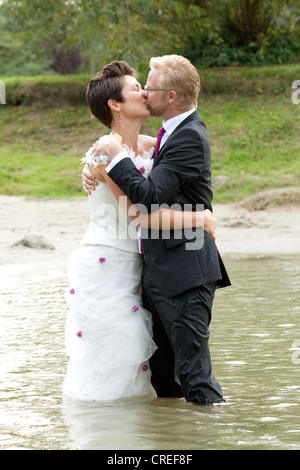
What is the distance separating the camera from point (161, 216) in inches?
186

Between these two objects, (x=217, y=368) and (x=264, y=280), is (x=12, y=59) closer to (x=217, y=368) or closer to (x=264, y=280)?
(x=264, y=280)

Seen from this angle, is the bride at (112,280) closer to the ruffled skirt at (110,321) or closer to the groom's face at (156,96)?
the ruffled skirt at (110,321)

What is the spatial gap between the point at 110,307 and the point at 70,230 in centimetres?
920

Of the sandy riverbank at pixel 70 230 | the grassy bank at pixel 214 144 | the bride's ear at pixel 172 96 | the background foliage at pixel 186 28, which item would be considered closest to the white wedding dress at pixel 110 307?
the bride's ear at pixel 172 96

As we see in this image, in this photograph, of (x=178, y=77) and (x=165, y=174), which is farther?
(x=178, y=77)

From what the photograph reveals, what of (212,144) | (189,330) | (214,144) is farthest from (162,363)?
(214,144)

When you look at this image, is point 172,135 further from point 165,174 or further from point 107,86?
point 107,86

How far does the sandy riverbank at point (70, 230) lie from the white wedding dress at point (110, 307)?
6.34 meters

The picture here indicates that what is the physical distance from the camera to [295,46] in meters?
23.8

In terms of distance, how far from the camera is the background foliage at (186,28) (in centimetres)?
2220

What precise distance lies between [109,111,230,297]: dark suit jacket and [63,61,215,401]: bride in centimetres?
25

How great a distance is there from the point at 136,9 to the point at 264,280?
13.0 meters

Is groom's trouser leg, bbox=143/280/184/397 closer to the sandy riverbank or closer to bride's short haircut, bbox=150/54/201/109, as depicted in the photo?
bride's short haircut, bbox=150/54/201/109
